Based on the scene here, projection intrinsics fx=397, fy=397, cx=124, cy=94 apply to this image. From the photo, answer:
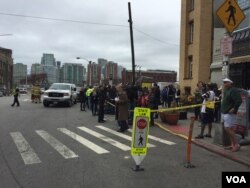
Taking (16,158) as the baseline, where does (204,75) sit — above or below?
above

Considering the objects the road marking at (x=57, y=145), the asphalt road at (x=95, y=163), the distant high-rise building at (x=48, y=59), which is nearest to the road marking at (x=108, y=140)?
the asphalt road at (x=95, y=163)

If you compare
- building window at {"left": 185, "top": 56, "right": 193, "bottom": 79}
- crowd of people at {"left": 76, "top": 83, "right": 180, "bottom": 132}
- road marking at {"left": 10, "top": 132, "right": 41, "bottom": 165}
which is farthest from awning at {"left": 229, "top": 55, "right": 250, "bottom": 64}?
building window at {"left": 185, "top": 56, "right": 193, "bottom": 79}

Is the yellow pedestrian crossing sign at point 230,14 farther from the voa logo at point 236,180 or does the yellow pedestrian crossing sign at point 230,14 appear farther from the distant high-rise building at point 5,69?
the distant high-rise building at point 5,69

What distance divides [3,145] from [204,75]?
20626mm

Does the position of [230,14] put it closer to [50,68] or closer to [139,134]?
[139,134]

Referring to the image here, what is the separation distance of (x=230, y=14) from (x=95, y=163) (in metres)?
5.27

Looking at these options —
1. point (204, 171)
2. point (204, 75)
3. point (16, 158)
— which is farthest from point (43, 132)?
point (204, 75)

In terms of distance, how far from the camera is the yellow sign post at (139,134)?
8.15 metres

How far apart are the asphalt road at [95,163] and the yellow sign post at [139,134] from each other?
0.34 metres

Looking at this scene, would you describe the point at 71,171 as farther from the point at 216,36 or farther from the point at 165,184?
the point at 216,36

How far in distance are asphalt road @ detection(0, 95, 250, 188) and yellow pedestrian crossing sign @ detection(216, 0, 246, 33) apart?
342cm

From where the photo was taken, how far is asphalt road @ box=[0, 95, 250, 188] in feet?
23.5

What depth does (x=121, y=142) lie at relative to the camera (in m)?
11.8

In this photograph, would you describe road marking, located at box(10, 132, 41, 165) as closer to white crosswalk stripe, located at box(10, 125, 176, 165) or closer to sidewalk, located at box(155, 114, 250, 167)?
white crosswalk stripe, located at box(10, 125, 176, 165)
